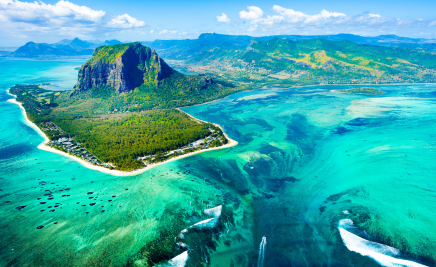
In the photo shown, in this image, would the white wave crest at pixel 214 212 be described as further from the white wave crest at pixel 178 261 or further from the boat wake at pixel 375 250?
the boat wake at pixel 375 250

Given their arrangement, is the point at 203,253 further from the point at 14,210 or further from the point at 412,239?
the point at 14,210

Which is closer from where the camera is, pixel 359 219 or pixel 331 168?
pixel 359 219

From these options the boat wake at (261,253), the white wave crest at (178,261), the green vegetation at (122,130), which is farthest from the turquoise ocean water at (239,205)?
the green vegetation at (122,130)

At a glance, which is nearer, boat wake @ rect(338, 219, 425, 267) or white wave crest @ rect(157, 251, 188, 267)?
white wave crest @ rect(157, 251, 188, 267)

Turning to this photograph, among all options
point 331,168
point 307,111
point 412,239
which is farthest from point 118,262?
point 307,111

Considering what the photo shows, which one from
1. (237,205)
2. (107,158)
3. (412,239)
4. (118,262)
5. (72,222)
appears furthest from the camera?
(107,158)

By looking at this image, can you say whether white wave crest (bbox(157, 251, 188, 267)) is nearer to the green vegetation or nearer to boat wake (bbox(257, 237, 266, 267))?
boat wake (bbox(257, 237, 266, 267))

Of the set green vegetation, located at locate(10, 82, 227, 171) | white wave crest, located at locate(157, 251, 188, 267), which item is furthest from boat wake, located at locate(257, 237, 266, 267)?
green vegetation, located at locate(10, 82, 227, 171)
